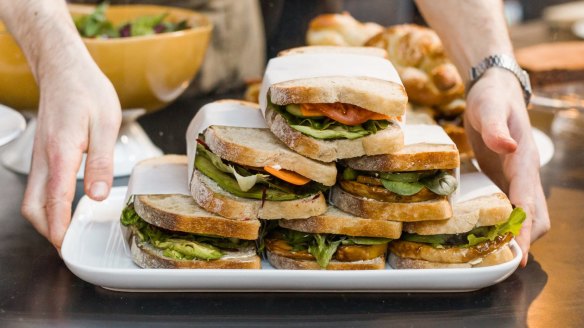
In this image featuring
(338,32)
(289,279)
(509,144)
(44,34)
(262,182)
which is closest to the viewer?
(289,279)

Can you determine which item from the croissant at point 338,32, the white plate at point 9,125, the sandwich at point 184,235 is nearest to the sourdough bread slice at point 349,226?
the sandwich at point 184,235

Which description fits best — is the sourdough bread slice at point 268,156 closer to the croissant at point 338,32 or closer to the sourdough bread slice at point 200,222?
the sourdough bread slice at point 200,222

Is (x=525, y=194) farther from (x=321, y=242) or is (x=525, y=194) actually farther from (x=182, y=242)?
(x=182, y=242)

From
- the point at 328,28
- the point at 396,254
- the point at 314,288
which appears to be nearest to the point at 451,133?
the point at 328,28

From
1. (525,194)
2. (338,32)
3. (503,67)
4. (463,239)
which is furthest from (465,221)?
(338,32)

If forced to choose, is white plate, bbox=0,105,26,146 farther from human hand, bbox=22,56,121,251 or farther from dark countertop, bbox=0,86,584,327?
dark countertop, bbox=0,86,584,327

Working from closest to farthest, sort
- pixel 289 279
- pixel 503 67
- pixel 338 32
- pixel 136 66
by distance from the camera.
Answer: pixel 289 279 → pixel 503 67 → pixel 136 66 → pixel 338 32
